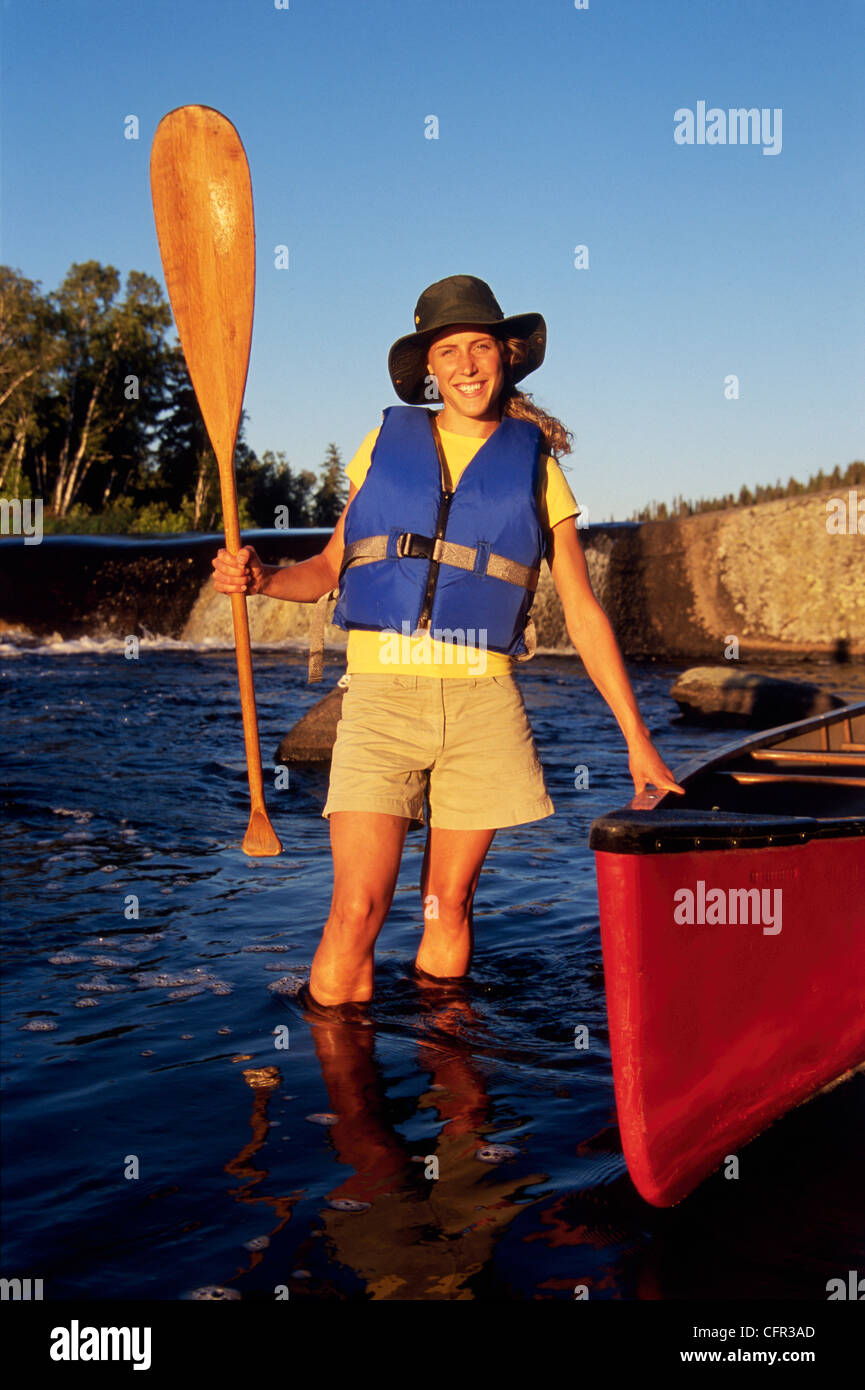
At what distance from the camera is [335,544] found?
11.0 feet

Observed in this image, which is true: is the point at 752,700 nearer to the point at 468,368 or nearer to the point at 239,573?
the point at 468,368

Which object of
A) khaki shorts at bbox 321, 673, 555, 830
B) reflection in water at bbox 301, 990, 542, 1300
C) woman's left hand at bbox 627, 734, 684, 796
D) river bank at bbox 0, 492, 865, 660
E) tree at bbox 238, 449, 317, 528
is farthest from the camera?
tree at bbox 238, 449, 317, 528

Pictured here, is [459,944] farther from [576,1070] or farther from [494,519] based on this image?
[494,519]

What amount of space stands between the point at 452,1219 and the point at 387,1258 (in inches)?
7.4

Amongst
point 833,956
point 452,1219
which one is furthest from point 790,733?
point 452,1219

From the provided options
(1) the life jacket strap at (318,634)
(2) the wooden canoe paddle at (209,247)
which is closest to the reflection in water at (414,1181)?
(1) the life jacket strap at (318,634)

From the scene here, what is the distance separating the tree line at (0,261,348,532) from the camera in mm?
36250

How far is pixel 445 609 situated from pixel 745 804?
1900 mm

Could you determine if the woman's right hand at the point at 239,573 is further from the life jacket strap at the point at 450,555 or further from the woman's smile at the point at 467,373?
the woman's smile at the point at 467,373

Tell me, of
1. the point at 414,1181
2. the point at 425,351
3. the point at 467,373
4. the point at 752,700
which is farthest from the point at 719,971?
the point at 752,700

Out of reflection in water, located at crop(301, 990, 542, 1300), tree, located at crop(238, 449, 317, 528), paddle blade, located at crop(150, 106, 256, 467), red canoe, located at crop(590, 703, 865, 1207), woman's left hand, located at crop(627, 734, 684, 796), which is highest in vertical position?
tree, located at crop(238, 449, 317, 528)

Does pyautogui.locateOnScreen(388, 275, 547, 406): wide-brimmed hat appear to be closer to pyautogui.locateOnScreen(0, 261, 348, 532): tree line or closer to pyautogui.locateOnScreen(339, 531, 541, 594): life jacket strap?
pyautogui.locateOnScreen(339, 531, 541, 594): life jacket strap

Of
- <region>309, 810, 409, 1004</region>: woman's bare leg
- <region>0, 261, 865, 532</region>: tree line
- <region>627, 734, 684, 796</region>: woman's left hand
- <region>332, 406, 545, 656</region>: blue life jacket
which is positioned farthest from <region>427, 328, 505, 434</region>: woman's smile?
<region>0, 261, 865, 532</region>: tree line

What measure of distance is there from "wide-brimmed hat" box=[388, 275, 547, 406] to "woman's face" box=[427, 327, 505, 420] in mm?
34
